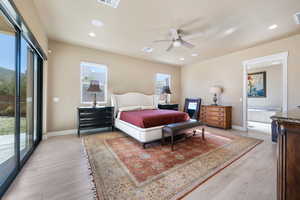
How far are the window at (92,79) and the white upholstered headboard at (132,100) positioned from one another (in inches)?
18.9

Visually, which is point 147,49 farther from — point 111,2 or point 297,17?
point 297,17

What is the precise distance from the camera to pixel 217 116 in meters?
4.78

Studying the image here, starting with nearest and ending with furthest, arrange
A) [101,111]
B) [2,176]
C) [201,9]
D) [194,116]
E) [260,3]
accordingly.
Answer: [2,176] → [260,3] → [201,9] → [101,111] → [194,116]

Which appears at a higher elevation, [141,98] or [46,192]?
[141,98]

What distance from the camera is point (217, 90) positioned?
490cm

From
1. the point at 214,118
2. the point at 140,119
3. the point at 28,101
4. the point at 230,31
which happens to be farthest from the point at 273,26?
the point at 28,101

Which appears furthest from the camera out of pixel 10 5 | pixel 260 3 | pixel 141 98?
pixel 141 98

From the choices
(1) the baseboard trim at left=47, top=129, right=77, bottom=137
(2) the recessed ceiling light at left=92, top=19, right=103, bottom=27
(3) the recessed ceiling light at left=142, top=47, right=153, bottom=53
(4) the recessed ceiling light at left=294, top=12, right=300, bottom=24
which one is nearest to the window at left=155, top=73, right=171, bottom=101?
(3) the recessed ceiling light at left=142, top=47, right=153, bottom=53

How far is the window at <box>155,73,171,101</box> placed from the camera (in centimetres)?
611

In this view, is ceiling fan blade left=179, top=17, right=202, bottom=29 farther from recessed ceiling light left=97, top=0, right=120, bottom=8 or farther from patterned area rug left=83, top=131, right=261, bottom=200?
patterned area rug left=83, top=131, right=261, bottom=200

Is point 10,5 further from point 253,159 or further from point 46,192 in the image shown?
A: point 253,159

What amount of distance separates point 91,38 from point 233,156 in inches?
181

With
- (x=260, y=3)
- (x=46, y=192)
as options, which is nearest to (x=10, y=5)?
(x=46, y=192)

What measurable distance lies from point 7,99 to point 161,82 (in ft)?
17.4
